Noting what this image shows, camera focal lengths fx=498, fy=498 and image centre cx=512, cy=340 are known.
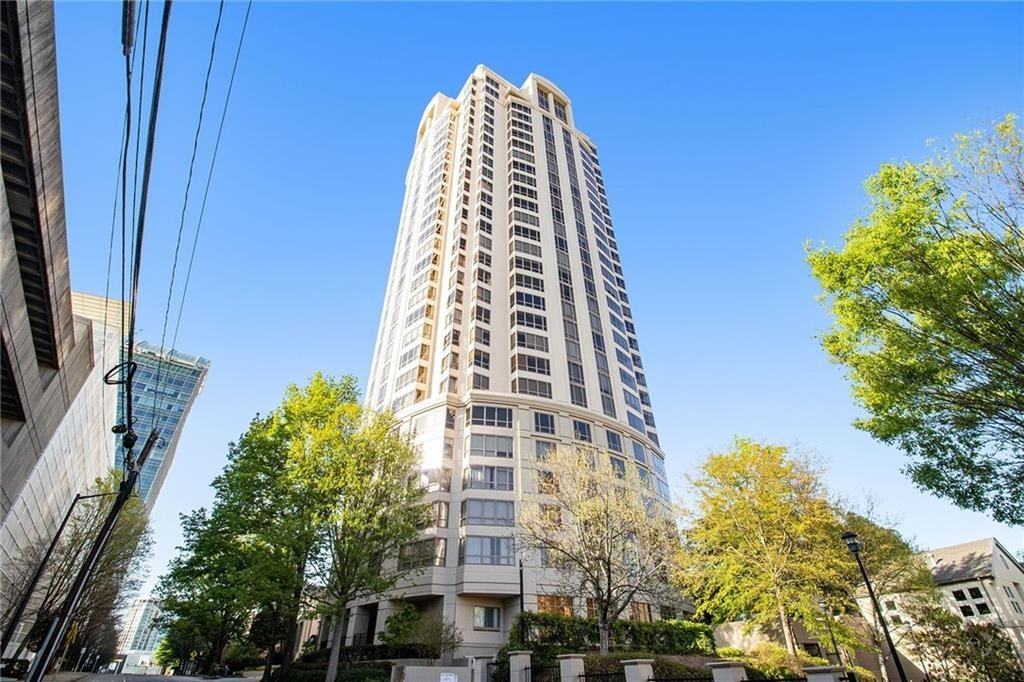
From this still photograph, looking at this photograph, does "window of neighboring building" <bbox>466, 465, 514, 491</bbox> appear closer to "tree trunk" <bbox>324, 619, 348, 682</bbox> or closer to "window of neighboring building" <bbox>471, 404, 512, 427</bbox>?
"window of neighboring building" <bbox>471, 404, 512, 427</bbox>

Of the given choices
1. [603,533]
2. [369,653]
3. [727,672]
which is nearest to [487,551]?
[369,653]

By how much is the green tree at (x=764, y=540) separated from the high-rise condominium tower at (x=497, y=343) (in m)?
11.0

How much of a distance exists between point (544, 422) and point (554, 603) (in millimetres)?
14656

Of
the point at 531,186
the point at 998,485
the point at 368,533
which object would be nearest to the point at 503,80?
the point at 531,186

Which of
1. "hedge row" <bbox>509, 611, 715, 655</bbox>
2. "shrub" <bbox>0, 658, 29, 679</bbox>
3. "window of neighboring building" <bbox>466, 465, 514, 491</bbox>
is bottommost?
"shrub" <bbox>0, 658, 29, 679</bbox>

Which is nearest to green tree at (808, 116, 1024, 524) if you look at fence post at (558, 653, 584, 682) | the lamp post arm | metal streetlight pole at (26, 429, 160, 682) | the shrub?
the lamp post arm

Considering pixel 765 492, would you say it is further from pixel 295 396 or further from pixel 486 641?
pixel 295 396

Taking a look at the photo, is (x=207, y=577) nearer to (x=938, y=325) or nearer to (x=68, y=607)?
(x=68, y=607)

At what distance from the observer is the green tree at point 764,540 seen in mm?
26250

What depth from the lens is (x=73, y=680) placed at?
24.9 meters

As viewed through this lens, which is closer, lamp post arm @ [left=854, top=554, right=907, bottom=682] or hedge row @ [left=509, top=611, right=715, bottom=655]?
lamp post arm @ [left=854, top=554, right=907, bottom=682]

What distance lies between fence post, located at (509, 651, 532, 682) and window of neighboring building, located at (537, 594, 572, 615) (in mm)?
18584

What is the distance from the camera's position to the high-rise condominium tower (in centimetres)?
3703

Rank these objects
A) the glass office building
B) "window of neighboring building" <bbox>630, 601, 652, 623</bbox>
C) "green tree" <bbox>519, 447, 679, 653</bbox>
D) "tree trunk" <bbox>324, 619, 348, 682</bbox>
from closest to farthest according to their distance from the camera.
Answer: "tree trunk" <bbox>324, 619, 348, 682</bbox>, "green tree" <bbox>519, 447, 679, 653</bbox>, "window of neighboring building" <bbox>630, 601, 652, 623</bbox>, the glass office building
